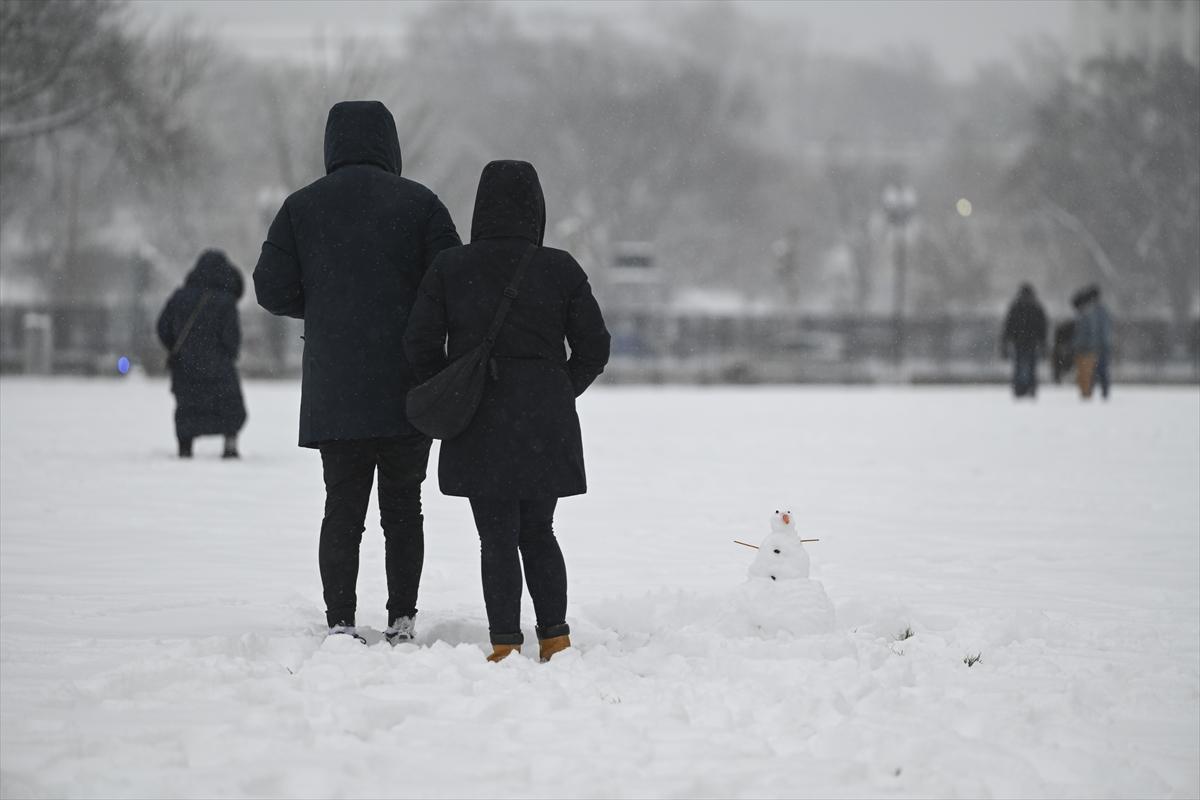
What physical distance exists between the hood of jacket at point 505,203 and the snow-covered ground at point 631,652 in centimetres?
130

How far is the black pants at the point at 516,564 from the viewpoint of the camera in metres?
4.94

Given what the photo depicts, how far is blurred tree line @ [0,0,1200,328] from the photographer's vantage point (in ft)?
140

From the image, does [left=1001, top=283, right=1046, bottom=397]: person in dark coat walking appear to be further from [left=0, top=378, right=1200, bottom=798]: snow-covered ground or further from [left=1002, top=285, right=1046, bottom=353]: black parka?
[left=0, top=378, right=1200, bottom=798]: snow-covered ground

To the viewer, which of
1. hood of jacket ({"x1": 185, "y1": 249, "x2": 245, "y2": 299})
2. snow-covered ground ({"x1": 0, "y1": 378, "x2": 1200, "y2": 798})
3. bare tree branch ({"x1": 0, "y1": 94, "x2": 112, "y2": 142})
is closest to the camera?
snow-covered ground ({"x1": 0, "y1": 378, "x2": 1200, "y2": 798})

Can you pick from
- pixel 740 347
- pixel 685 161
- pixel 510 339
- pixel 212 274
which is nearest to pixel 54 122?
pixel 212 274

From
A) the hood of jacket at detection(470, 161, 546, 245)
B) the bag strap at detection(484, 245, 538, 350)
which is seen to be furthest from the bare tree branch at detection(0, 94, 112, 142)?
the bag strap at detection(484, 245, 538, 350)

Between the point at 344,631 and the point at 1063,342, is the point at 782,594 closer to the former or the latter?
the point at 344,631

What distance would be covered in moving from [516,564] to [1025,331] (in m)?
18.4

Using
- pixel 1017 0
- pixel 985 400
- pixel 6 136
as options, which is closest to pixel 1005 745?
pixel 985 400

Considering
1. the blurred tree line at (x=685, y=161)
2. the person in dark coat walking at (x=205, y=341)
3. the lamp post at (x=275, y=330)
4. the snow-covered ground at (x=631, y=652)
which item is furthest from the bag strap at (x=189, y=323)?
the lamp post at (x=275, y=330)

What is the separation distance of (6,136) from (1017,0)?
44.1 m

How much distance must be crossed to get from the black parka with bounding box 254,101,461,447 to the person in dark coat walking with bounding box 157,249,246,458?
21.5 ft

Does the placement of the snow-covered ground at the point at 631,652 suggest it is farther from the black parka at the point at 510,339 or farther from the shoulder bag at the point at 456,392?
the shoulder bag at the point at 456,392

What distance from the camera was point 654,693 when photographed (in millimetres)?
4527
